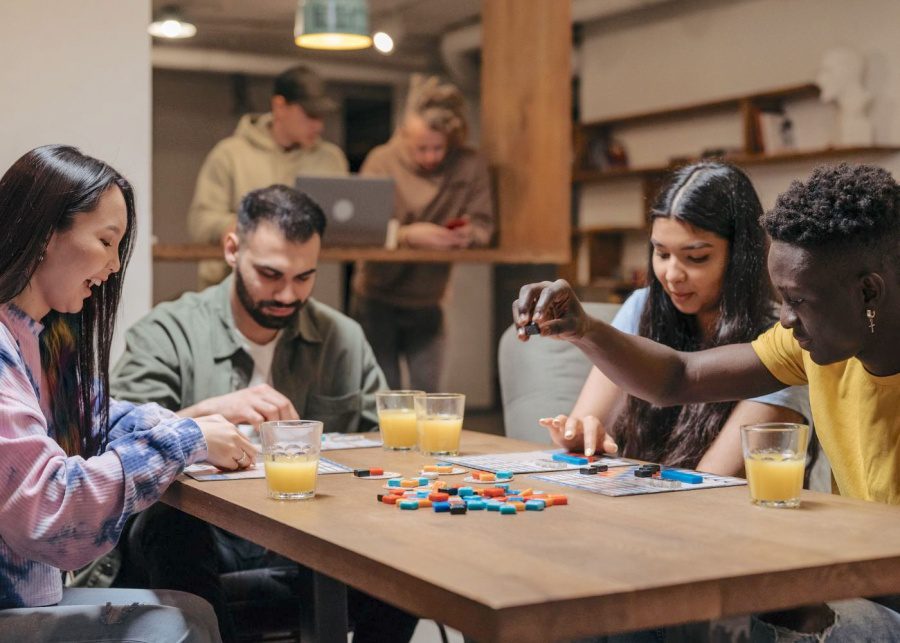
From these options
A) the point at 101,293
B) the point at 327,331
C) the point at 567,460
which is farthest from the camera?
the point at 327,331

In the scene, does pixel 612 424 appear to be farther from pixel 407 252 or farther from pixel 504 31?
pixel 504 31

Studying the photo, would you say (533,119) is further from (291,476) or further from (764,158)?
(291,476)

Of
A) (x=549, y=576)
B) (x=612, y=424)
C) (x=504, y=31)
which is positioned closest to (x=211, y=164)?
(x=504, y=31)

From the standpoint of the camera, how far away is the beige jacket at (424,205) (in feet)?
15.5

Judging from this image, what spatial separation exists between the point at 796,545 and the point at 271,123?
386 centimetres

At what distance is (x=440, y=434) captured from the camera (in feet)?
7.42

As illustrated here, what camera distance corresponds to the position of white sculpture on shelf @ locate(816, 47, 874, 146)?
6.43 m

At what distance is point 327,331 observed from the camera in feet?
9.56

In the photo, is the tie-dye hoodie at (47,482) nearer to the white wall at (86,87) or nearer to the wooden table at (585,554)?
the wooden table at (585,554)

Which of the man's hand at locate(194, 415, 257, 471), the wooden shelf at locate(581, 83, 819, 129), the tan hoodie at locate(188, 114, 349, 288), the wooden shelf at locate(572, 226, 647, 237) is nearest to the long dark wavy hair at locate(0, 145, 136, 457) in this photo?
the man's hand at locate(194, 415, 257, 471)

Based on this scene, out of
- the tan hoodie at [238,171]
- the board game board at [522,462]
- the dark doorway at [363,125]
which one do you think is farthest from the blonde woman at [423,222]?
the dark doorway at [363,125]

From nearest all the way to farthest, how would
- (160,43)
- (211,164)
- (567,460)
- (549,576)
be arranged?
1. (549,576)
2. (567,460)
3. (211,164)
4. (160,43)

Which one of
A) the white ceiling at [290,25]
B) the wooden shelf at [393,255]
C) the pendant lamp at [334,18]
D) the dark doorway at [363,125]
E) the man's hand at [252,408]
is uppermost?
the white ceiling at [290,25]

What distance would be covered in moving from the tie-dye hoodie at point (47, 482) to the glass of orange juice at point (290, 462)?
0.43 feet
